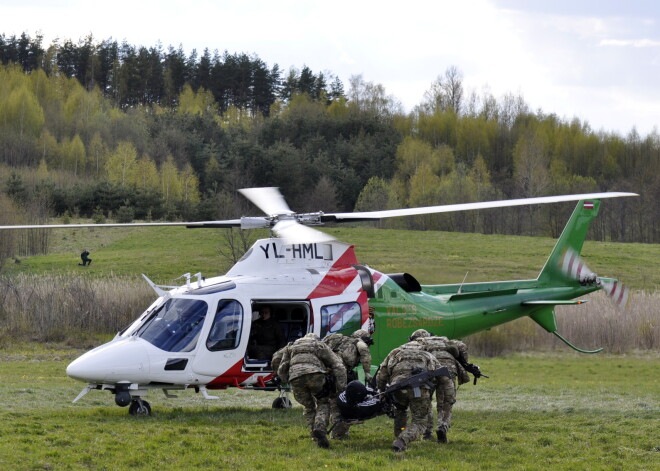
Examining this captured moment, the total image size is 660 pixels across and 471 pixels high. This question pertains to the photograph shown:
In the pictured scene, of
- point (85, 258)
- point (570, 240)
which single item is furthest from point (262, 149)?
point (570, 240)

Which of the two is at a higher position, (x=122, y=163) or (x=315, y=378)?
(x=122, y=163)

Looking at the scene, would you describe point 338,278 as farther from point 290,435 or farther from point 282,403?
point 290,435

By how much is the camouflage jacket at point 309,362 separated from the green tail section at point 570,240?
279 inches

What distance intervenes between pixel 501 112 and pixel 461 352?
95279 millimetres

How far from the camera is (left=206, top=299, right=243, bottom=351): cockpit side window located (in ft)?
45.9

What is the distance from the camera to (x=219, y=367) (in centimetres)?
1399

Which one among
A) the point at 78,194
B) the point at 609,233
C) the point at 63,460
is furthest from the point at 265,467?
the point at 609,233

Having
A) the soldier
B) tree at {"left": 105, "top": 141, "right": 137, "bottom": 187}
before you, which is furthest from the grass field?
tree at {"left": 105, "top": 141, "right": 137, "bottom": 187}

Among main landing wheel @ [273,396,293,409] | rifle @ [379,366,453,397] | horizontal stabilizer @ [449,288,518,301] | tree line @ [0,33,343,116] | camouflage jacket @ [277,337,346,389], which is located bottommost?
main landing wheel @ [273,396,293,409]

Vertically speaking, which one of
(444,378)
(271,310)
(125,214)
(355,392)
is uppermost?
(125,214)

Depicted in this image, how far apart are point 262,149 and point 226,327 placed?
1993 inches

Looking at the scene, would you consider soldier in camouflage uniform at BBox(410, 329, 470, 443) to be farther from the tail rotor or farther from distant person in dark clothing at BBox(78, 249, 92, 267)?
distant person in dark clothing at BBox(78, 249, 92, 267)

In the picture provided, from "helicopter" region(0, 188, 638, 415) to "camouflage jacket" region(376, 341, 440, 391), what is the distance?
1.96m

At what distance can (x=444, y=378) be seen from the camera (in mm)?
12055
